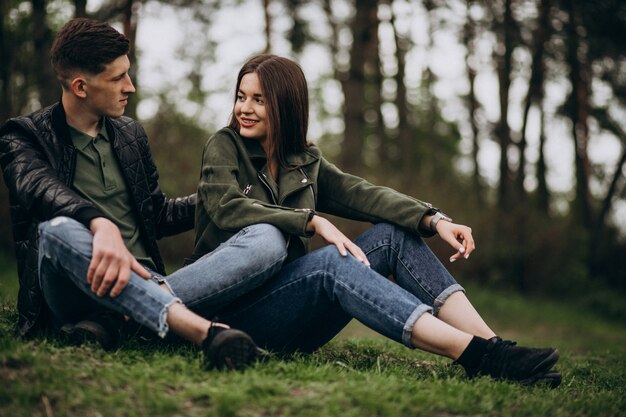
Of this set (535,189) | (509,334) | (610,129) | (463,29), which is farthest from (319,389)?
(535,189)

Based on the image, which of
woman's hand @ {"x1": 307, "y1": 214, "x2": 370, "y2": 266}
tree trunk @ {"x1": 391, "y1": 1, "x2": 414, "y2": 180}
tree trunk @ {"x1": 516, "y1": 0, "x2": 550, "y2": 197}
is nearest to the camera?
woman's hand @ {"x1": 307, "y1": 214, "x2": 370, "y2": 266}

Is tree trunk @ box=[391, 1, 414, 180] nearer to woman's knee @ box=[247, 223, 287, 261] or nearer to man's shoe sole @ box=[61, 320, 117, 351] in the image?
woman's knee @ box=[247, 223, 287, 261]

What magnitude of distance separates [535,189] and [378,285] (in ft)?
58.6

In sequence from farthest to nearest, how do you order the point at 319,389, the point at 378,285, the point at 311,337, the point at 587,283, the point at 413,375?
the point at 587,283 → the point at 311,337 → the point at 413,375 → the point at 378,285 → the point at 319,389

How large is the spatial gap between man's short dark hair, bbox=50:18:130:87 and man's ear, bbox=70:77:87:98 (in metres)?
0.05

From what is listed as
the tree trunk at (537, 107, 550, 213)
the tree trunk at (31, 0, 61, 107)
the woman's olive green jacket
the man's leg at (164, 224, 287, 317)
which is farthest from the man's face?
the tree trunk at (537, 107, 550, 213)

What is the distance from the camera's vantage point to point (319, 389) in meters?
2.95

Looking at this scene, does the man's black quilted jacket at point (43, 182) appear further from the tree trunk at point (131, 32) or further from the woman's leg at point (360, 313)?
the tree trunk at point (131, 32)

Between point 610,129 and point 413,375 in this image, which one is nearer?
point 413,375

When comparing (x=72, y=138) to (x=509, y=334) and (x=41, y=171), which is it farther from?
(x=509, y=334)

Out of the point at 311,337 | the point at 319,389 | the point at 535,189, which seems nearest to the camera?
the point at 319,389

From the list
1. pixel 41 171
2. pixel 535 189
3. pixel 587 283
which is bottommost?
pixel 587 283

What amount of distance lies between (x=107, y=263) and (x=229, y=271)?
0.56 m

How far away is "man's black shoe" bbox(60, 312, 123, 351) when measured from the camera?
323 centimetres
